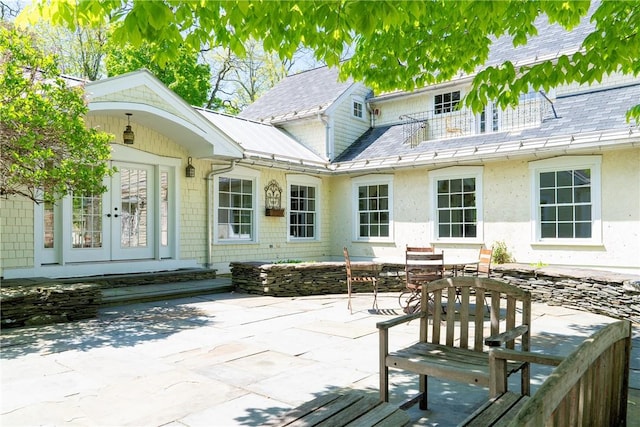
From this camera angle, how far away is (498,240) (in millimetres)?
11461

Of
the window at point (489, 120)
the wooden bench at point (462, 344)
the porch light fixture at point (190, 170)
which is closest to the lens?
the wooden bench at point (462, 344)

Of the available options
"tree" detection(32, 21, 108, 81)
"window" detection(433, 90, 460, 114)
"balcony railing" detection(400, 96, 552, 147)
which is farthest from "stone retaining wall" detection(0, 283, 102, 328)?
"tree" detection(32, 21, 108, 81)

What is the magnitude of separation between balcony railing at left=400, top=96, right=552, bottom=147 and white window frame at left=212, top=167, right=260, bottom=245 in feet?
15.2

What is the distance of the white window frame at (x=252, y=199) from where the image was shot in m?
11.7

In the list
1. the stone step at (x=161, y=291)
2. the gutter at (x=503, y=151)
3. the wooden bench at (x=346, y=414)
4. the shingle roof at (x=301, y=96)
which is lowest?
the stone step at (x=161, y=291)

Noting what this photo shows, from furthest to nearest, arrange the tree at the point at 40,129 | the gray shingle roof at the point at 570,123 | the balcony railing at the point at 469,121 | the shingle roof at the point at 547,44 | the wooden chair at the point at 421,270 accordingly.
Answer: the shingle roof at the point at 547,44 → the balcony railing at the point at 469,121 → the gray shingle roof at the point at 570,123 → the wooden chair at the point at 421,270 → the tree at the point at 40,129

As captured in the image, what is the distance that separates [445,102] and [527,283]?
6.87 m

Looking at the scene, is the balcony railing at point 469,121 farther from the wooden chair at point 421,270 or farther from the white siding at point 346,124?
the wooden chair at point 421,270

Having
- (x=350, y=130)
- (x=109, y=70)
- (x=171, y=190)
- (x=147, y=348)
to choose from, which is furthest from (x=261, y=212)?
(x=109, y=70)

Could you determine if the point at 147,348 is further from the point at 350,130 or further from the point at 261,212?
the point at 350,130

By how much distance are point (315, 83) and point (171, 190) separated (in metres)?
8.23

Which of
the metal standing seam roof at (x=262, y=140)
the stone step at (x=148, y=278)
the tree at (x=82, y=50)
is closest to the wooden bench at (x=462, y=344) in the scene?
the stone step at (x=148, y=278)

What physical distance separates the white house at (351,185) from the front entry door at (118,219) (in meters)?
0.03

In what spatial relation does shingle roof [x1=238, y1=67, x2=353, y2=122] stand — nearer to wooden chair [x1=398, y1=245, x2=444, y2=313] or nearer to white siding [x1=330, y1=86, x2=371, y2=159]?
white siding [x1=330, y1=86, x2=371, y2=159]
